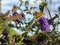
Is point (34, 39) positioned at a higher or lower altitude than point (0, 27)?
lower

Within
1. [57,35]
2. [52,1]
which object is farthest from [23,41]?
[52,1]

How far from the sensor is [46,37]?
743mm

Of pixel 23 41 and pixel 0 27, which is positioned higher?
pixel 0 27

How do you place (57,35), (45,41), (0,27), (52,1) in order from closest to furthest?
(0,27) → (45,41) → (57,35) → (52,1)

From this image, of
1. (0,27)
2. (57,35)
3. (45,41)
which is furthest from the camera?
(57,35)

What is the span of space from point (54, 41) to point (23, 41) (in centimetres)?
11

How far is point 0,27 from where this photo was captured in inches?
18.6

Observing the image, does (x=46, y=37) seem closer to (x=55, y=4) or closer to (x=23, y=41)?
(x=23, y=41)

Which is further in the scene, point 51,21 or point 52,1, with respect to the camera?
point 52,1

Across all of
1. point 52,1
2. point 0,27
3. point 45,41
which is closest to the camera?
point 0,27

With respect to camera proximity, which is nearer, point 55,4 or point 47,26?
point 47,26

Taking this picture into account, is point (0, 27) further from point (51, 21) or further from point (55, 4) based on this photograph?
point (55, 4)

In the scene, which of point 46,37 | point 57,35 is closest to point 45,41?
point 46,37

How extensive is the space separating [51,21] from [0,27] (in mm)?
429
